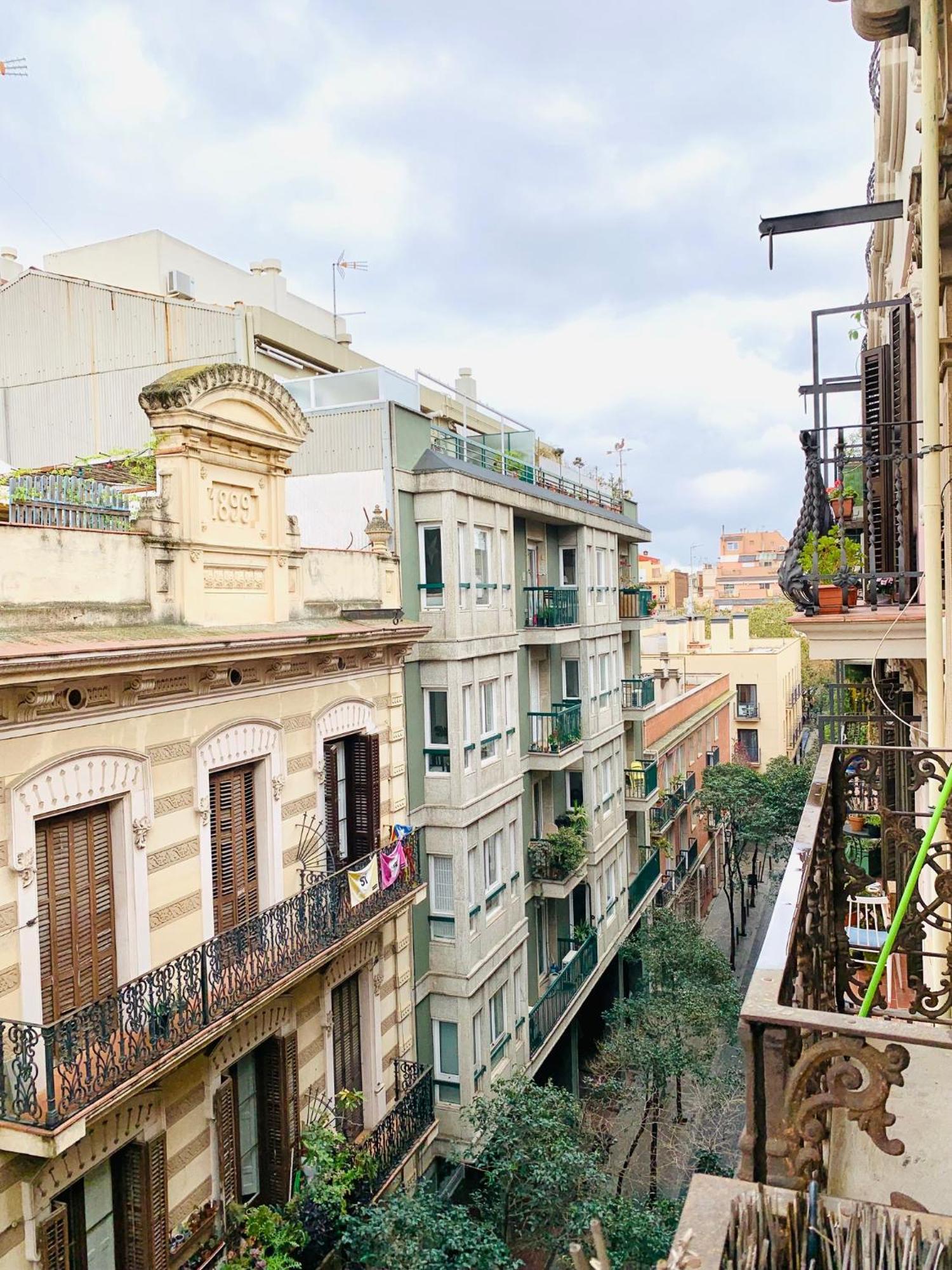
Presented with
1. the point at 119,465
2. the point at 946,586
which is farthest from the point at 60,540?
the point at 946,586

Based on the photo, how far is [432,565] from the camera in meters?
18.2

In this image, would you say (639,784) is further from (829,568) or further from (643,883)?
(829,568)

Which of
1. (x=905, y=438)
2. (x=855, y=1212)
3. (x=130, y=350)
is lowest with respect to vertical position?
(x=855, y=1212)

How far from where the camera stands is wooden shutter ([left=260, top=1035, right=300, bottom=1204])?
12.5 metres

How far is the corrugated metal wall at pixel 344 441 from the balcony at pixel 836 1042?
40.2ft

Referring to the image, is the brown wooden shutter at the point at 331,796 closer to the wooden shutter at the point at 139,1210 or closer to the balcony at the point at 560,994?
the wooden shutter at the point at 139,1210

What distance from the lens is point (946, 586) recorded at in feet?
21.4

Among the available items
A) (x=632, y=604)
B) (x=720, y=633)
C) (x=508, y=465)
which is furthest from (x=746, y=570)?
(x=508, y=465)

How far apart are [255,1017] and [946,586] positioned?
10.3 metres

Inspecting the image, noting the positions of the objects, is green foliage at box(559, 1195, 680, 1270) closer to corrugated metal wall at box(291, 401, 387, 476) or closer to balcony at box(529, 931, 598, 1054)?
balcony at box(529, 931, 598, 1054)

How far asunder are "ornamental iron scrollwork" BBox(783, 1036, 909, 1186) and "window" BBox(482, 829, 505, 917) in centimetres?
1652

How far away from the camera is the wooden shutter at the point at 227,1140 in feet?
38.1

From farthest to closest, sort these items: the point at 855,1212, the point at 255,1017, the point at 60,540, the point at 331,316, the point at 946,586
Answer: the point at 331,316 < the point at 255,1017 < the point at 60,540 < the point at 946,586 < the point at 855,1212

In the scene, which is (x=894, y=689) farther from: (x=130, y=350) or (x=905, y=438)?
(x=130, y=350)
